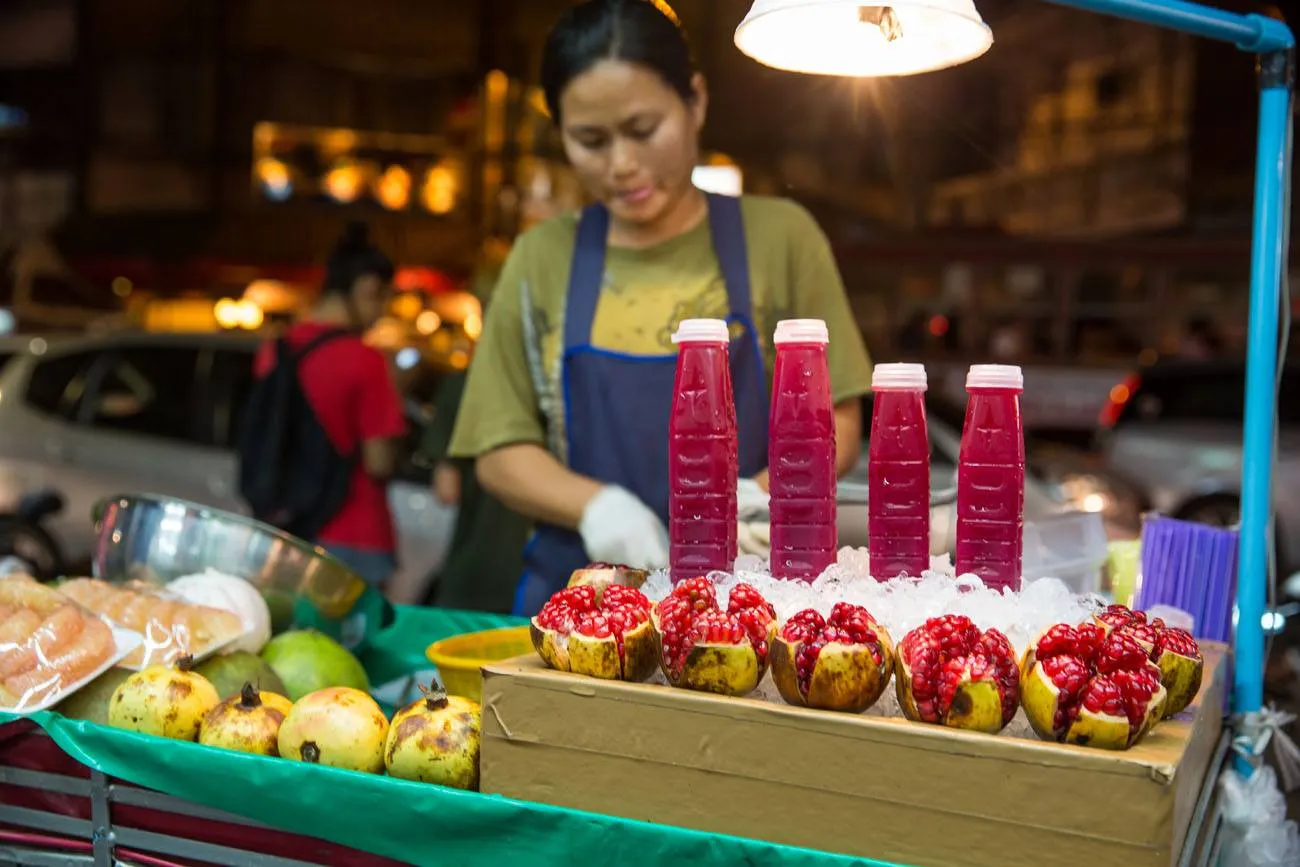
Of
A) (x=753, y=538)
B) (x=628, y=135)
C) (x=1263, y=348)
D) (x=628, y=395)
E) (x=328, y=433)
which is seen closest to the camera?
(x=1263, y=348)

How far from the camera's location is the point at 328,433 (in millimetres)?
4152

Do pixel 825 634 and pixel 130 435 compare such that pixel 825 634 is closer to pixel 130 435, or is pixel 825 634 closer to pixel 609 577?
pixel 609 577

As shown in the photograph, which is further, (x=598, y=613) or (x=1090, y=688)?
(x=598, y=613)

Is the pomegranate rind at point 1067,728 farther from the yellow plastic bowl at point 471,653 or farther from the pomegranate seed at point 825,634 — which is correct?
the yellow plastic bowl at point 471,653

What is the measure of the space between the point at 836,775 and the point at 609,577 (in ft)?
1.48

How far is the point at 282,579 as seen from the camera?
89.6 inches

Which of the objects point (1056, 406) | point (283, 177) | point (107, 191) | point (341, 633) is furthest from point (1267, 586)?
point (107, 191)

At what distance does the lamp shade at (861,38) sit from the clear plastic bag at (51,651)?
126cm

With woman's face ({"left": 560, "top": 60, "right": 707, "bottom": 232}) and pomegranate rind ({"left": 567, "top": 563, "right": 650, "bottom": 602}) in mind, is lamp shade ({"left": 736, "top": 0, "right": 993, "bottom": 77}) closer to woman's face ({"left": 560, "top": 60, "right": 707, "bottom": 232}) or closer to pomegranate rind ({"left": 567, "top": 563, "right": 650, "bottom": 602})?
woman's face ({"left": 560, "top": 60, "right": 707, "bottom": 232})

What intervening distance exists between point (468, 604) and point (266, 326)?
8639 mm

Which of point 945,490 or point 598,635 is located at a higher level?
point 945,490

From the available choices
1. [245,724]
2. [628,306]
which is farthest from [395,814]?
[628,306]

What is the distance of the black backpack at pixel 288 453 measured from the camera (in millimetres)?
4133

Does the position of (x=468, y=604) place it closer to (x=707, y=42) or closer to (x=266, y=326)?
(x=707, y=42)
